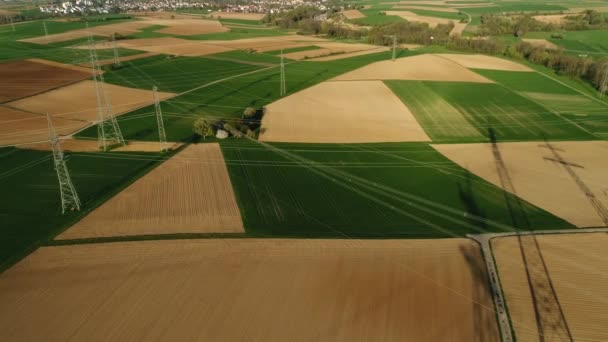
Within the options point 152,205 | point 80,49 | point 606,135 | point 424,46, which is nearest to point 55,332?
point 152,205

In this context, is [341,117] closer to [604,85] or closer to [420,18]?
[604,85]

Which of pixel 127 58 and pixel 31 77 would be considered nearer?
pixel 31 77

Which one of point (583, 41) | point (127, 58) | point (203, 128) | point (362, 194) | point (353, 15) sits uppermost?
point (353, 15)

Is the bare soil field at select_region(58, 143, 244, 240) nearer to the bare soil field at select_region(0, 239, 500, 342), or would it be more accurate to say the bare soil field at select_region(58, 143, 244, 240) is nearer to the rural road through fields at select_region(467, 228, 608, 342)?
the bare soil field at select_region(0, 239, 500, 342)

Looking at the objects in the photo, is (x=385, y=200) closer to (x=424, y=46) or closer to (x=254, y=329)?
(x=254, y=329)

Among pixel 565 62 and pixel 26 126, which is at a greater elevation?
pixel 565 62

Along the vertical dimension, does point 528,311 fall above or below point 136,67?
below

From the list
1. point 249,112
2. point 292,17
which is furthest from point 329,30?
point 249,112
